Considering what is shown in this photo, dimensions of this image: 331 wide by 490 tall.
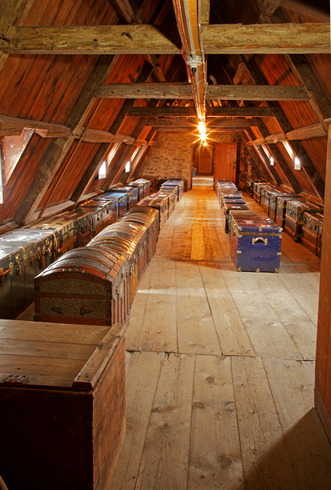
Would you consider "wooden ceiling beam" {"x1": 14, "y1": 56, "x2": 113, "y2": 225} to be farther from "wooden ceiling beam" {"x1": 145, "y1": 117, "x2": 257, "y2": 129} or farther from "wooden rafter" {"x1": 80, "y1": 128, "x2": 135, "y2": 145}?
"wooden ceiling beam" {"x1": 145, "y1": 117, "x2": 257, "y2": 129}

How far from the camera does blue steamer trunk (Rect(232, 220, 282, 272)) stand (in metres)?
6.67

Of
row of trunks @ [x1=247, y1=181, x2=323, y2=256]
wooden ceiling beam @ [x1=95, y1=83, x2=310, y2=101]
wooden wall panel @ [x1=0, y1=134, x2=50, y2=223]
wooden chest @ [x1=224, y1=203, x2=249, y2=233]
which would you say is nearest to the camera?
wooden wall panel @ [x1=0, y1=134, x2=50, y2=223]

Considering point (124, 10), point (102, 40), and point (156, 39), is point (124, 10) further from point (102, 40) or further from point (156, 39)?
point (156, 39)

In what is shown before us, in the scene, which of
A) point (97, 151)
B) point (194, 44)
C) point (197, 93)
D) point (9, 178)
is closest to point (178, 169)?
point (97, 151)

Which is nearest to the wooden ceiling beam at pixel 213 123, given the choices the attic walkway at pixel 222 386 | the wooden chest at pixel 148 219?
the wooden chest at pixel 148 219

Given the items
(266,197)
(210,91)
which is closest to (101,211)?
(210,91)

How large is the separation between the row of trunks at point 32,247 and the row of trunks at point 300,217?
4.60 m

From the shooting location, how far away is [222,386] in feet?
11.1

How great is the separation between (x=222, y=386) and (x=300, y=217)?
21.1 ft

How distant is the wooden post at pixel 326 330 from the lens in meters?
2.77

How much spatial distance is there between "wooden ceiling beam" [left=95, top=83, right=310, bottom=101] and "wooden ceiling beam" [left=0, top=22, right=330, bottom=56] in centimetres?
217

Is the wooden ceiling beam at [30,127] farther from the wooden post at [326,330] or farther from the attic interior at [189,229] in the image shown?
the wooden post at [326,330]

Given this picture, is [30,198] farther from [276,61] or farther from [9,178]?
[276,61]

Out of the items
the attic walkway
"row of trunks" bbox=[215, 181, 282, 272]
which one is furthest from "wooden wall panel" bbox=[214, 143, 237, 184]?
the attic walkway
